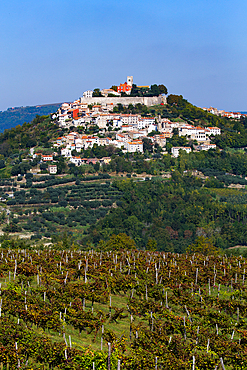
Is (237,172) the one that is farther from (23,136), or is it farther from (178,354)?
(178,354)

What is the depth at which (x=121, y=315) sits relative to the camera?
12289mm

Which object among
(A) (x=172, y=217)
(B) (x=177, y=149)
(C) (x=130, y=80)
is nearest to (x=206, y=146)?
(B) (x=177, y=149)

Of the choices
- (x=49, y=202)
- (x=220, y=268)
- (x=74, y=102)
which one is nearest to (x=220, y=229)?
(x=49, y=202)

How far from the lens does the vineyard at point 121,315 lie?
9070 millimetres

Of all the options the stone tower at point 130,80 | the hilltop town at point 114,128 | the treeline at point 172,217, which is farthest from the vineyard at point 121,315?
the stone tower at point 130,80

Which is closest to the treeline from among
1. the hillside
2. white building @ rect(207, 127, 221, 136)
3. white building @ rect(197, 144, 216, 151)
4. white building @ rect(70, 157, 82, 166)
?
the hillside

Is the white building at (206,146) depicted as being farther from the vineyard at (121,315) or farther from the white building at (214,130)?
the vineyard at (121,315)

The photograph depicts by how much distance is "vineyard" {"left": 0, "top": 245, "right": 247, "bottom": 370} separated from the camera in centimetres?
907

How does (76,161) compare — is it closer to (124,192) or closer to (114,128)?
(124,192)

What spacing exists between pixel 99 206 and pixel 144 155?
18109 millimetres

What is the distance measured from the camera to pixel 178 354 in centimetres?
953

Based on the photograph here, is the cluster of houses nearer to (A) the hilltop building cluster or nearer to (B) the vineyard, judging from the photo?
(A) the hilltop building cluster

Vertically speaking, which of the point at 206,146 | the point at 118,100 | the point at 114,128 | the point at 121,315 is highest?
the point at 118,100

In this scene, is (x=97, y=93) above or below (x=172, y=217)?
above
